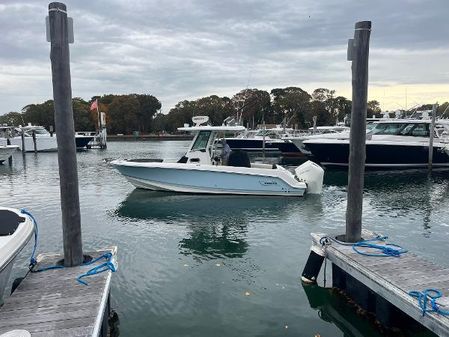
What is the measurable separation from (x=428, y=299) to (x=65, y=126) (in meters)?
4.40

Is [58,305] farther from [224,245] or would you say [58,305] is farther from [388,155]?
[388,155]

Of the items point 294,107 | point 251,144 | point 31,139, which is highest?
point 294,107

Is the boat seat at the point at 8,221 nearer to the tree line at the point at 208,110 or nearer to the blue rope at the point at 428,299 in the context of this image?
the blue rope at the point at 428,299

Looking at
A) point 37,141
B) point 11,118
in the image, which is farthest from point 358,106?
point 11,118

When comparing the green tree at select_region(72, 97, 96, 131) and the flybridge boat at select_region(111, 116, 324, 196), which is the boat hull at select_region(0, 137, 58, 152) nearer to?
the flybridge boat at select_region(111, 116, 324, 196)

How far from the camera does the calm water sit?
5.43 meters

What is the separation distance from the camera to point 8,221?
5855mm

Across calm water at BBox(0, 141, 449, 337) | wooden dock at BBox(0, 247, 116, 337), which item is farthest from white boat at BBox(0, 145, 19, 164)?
wooden dock at BBox(0, 247, 116, 337)

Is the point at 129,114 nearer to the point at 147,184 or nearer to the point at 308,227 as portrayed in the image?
the point at 147,184

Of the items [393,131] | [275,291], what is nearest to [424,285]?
[275,291]

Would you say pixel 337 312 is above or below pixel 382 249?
below

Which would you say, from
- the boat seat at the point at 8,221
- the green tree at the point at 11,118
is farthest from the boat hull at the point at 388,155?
the green tree at the point at 11,118

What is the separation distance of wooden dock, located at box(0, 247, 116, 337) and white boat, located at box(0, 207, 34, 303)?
0.31 metres

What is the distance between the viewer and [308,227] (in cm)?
1030
